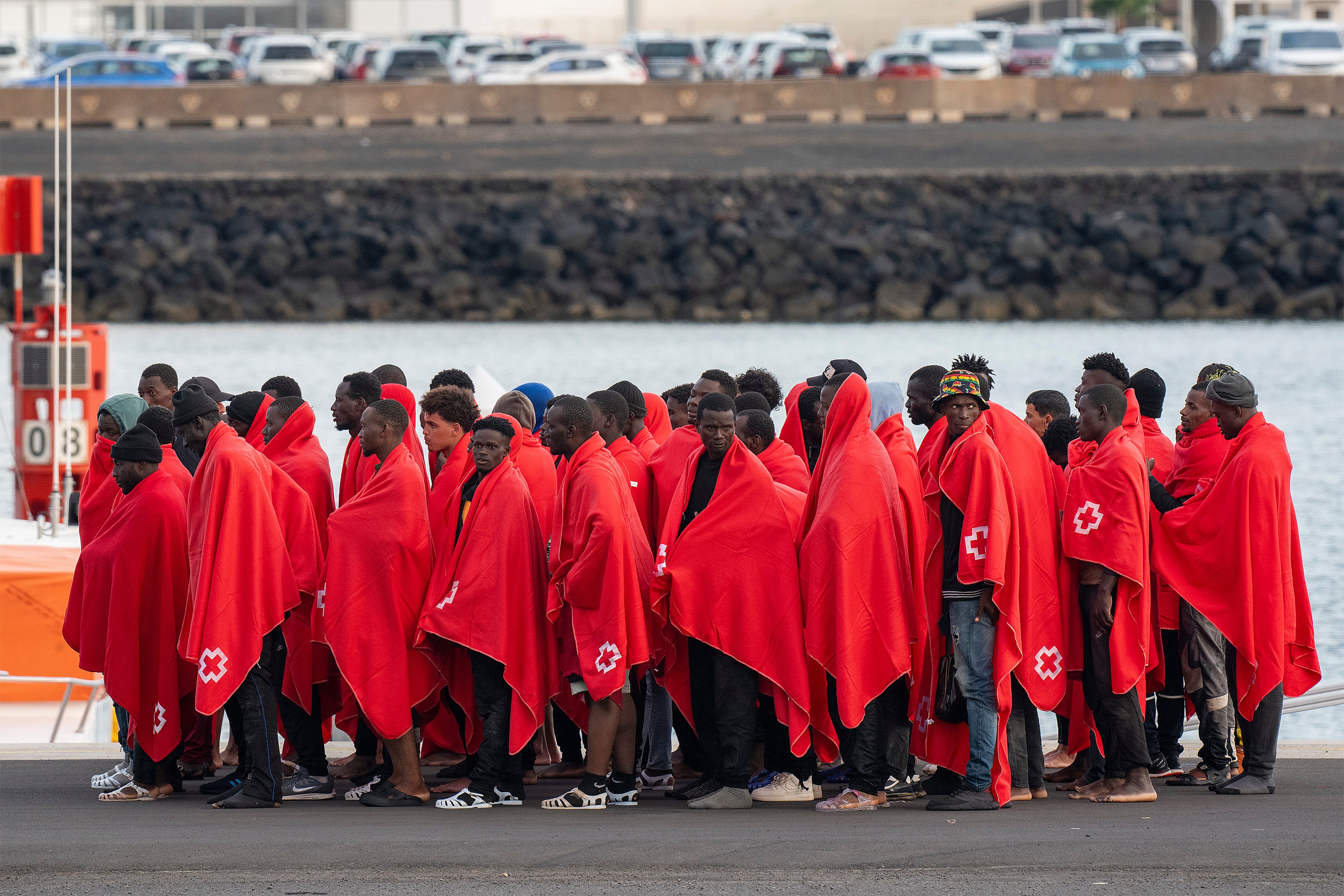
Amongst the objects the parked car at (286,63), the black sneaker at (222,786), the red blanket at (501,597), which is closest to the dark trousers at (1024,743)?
the red blanket at (501,597)

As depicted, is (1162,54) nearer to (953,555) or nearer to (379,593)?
(953,555)

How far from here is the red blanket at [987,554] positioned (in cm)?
773

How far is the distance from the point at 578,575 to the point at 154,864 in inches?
77.1

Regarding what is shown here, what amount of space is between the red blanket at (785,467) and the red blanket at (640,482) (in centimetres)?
52

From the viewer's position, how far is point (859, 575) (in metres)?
7.88

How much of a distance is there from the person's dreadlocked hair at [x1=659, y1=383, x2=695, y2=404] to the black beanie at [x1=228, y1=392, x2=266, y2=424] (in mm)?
2457

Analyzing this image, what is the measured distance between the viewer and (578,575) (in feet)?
25.5

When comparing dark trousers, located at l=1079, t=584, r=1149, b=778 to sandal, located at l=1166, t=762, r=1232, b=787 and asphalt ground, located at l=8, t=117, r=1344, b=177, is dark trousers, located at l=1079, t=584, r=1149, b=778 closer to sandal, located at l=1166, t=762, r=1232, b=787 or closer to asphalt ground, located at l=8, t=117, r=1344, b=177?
sandal, located at l=1166, t=762, r=1232, b=787

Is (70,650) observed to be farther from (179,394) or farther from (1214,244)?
(1214,244)

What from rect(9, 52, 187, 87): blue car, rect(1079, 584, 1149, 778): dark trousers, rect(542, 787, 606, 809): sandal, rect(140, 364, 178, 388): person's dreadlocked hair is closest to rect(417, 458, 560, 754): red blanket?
rect(542, 787, 606, 809): sandal

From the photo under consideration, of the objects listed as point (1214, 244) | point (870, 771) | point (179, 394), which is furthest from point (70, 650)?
point (1214, 244)

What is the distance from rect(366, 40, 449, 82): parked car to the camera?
48625 millimetres

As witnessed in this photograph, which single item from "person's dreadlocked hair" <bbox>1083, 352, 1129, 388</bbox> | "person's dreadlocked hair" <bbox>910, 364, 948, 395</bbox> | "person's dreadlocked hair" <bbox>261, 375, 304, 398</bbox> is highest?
"person's dreadlocked hair" <bbox>1083, 352, 1129, 388</bbox>

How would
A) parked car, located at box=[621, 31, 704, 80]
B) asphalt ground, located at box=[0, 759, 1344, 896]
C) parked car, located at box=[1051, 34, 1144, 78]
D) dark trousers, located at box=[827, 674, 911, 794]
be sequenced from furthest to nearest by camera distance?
parked car, located at box=[621, 31, 704, 80] → parked car, located at box=[1051, 34, 1144, 78] → dark trousers, located at box=[827, 674, 911, 794] → asphalt ground, located at box=[0, 759, 1344, 896]
